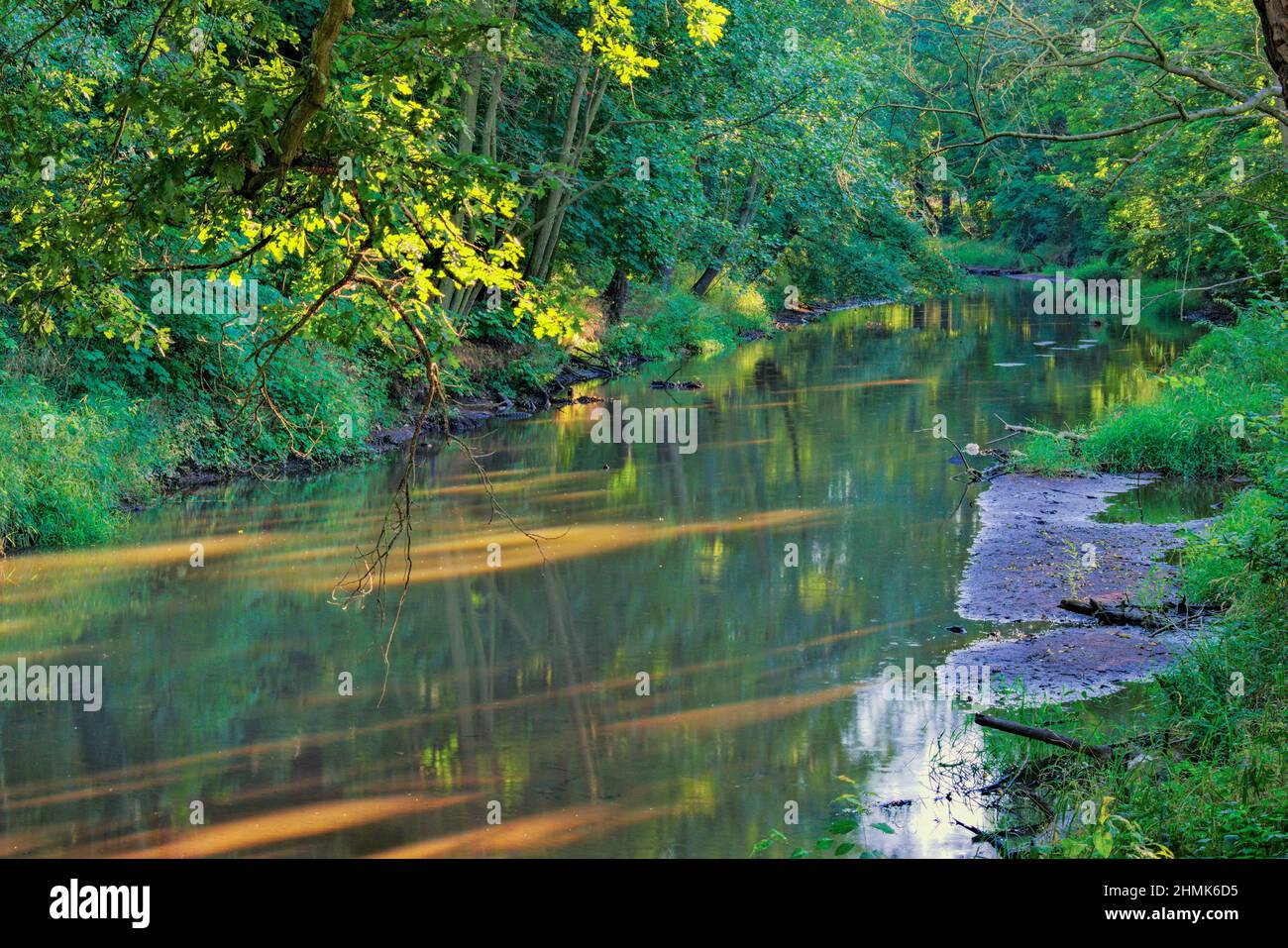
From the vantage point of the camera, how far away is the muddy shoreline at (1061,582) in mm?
9570

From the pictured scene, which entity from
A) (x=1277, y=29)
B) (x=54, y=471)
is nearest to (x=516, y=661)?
(x=54, y=471)

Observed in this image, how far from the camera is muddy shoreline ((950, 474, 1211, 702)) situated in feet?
31.4

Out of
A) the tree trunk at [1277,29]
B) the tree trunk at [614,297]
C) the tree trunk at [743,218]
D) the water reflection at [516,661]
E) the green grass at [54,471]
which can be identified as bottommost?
the water reflection at [516,661]

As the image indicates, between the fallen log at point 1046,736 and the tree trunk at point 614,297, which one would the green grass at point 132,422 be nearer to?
the fallen log at point 1046,736

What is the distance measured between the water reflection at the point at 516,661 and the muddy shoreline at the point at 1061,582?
37 cm

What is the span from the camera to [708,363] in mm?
31828

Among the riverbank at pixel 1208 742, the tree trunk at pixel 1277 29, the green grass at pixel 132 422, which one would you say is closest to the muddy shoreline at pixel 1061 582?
the riverbank at pixel 1208 742

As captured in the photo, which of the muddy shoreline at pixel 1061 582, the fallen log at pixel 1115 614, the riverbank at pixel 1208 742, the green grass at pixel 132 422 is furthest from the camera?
the green grass at pixel 132 422

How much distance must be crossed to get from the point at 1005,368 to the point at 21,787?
23927 millimetres

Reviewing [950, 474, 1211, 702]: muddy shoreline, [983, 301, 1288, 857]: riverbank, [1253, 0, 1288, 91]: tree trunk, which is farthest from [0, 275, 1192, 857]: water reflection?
[1253, 0, 1288, 91]: tree trunk

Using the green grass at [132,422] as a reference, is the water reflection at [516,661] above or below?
below

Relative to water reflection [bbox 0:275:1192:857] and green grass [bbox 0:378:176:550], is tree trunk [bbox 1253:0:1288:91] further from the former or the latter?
green grass [bbox 0:378:176:550]

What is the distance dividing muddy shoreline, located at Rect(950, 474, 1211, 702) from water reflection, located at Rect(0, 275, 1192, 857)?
0.37 m

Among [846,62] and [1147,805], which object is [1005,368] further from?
[1147,805]
